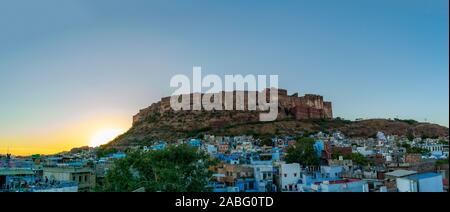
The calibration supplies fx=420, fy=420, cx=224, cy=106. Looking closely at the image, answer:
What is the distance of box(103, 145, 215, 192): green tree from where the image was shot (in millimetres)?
4832

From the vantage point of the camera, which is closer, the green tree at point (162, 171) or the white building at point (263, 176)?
A: the green tree at point (162, 171)

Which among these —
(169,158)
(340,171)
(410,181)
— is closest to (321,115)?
(340,171)

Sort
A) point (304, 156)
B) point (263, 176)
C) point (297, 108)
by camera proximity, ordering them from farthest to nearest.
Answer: point (297, 108), point (304, 156), point (263, 176)

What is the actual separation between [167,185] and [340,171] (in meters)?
4.04

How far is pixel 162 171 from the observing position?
16.0 ft

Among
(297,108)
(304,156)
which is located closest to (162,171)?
(304,156)

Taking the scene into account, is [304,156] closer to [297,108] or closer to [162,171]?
[162,171]

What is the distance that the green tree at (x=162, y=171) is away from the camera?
15.9 ft

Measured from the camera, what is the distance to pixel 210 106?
77.1 ft

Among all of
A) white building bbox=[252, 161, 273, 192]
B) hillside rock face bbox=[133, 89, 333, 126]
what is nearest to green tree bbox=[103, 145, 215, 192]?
white building bbox=[252, 161, 273, 192]

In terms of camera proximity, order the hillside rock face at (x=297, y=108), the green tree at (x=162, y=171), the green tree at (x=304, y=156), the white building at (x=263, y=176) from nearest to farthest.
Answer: the green tree at (x=162, y=171), the white building at (x=263, y=176), the green tree at (x=304, y=156), the hillside rock face at (x=297, y=108)

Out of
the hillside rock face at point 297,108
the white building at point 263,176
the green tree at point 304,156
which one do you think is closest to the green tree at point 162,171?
the white building at point 263,176

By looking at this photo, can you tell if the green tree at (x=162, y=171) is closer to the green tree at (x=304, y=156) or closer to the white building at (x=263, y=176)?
the white building at (x=263, y=176)
